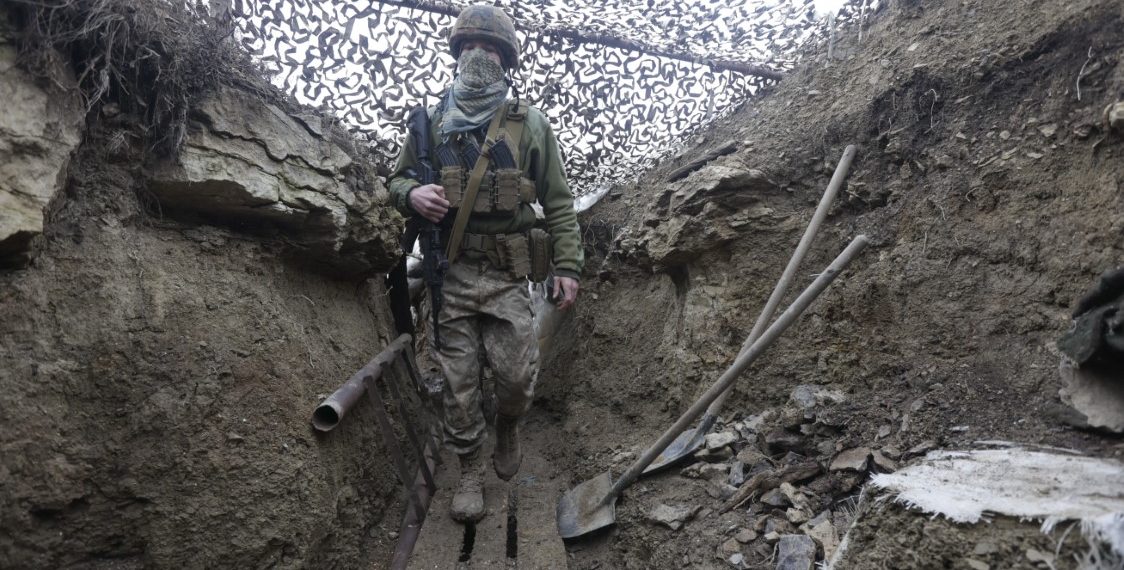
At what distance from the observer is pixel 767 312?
111 inches

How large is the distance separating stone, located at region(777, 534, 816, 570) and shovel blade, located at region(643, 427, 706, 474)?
773mm

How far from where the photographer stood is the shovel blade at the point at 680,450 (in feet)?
9.20

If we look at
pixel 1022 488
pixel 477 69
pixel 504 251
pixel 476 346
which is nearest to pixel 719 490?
pixel 1022 488

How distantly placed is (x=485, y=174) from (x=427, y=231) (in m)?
0.44

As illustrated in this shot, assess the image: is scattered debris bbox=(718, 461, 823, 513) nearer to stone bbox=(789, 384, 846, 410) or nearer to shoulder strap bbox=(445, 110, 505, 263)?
stone bbox=(789, 384, 846, 410)

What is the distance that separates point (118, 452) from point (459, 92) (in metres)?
2.26

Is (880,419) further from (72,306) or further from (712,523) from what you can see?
(72,306)

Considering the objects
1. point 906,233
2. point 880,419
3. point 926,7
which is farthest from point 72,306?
point 926,7

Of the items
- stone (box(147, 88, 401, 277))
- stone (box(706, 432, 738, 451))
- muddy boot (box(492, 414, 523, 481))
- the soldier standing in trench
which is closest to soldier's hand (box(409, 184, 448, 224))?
the soldier standing in trench

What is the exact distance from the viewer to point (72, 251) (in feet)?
6.66

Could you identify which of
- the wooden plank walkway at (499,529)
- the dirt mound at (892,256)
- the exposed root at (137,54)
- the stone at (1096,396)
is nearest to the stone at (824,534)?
the dirt mound at (892,256)

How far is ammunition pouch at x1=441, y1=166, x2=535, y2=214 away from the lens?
10.3 ft

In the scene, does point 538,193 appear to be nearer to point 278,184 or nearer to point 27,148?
point 278,184

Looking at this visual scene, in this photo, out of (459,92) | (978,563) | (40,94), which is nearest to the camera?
(978,563)
